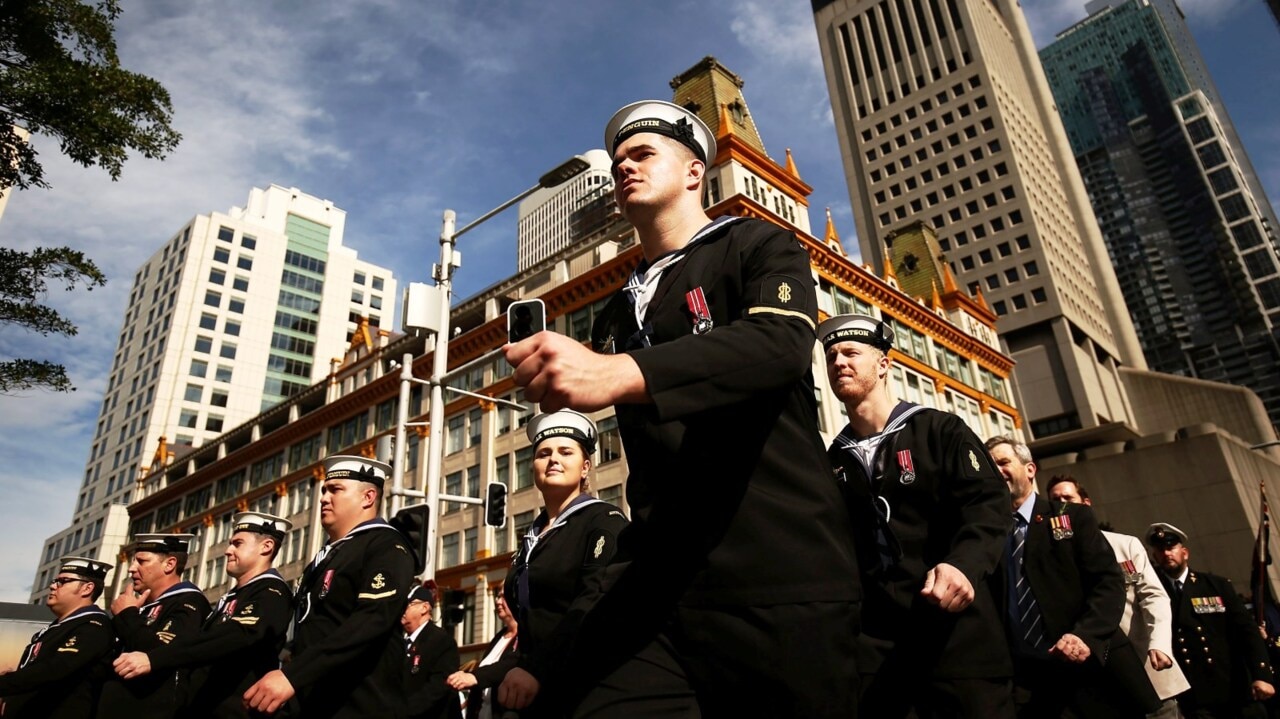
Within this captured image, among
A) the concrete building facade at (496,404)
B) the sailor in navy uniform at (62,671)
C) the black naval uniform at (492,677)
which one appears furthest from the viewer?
the concrete building facade at (496,404)

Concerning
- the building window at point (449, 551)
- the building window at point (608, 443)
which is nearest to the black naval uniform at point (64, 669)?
the building window at point (608, 443)

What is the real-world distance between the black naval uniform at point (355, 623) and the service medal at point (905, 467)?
2.81 meters

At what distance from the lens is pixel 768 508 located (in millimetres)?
1907

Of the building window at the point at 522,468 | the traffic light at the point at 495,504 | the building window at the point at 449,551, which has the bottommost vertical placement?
the traffic light at the point at 495,504

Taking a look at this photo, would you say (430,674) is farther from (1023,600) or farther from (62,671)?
(1023,600)

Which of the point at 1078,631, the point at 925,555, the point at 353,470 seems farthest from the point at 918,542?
the point at 353,470

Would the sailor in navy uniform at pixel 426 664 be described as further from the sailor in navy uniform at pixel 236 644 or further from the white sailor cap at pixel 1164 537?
the white sailor cap at pixel 1164 537

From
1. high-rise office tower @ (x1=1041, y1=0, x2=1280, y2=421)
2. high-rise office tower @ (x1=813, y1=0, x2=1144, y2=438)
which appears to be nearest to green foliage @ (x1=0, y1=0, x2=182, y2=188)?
high-rise office tower @ (x1=813, y1=0, x2=1144, y2=438)

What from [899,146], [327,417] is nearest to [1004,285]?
[899,146]

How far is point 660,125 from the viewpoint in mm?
2520

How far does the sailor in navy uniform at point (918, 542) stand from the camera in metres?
3.02

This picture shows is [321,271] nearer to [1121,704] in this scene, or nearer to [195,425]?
[195,425]

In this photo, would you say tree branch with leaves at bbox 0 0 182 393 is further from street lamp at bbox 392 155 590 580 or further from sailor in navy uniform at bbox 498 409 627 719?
sailor in navy uniform at bbox 498 409 627 719

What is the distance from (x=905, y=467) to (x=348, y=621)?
2973mm
